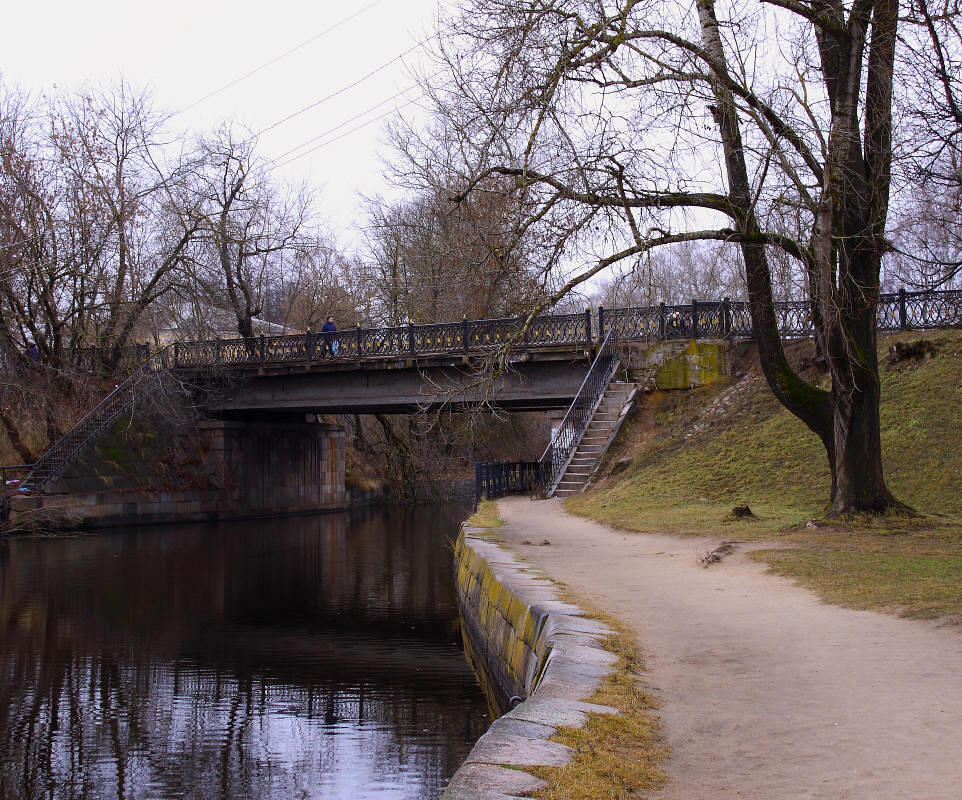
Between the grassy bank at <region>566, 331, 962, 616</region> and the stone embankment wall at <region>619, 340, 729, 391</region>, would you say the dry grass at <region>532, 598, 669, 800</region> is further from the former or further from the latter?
the stone embankment wall at <region>619, 340, 729, 391</region>

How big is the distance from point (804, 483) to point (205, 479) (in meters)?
23.4

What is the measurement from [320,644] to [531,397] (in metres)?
16.3

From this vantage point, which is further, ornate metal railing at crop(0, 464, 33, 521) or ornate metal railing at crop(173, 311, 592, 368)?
ornate metal railing at crop(173, 311, 592, 368)

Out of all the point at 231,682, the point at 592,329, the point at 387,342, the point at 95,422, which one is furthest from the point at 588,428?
the point at 95,422

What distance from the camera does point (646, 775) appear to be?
4375 mm

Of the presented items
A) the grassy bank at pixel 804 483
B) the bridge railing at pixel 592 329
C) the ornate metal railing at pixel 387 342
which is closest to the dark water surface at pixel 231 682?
the grassy bank at pixel 804 483

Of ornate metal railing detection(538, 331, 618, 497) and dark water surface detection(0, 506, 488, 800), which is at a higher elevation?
ornate metal railing detection(538, 331, 618, 497)

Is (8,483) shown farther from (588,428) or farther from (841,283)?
(841,283)

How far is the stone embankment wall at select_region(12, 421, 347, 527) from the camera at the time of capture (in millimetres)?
29953

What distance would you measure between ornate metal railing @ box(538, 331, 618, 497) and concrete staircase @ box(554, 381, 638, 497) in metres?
0.15

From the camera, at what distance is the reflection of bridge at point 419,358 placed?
82.7 feet

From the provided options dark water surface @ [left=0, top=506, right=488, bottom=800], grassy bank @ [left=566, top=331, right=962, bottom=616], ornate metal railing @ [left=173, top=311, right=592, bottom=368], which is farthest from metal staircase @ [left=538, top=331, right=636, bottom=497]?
dark water surface @ [left=0, top=506, right=488, bottom=800]

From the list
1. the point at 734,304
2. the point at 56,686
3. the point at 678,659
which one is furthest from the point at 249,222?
the point at 678,659

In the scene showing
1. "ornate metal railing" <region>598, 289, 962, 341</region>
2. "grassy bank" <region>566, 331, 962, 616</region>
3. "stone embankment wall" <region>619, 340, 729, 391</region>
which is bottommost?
"grassy bank" <region>566, 331, 962, 616</region>
